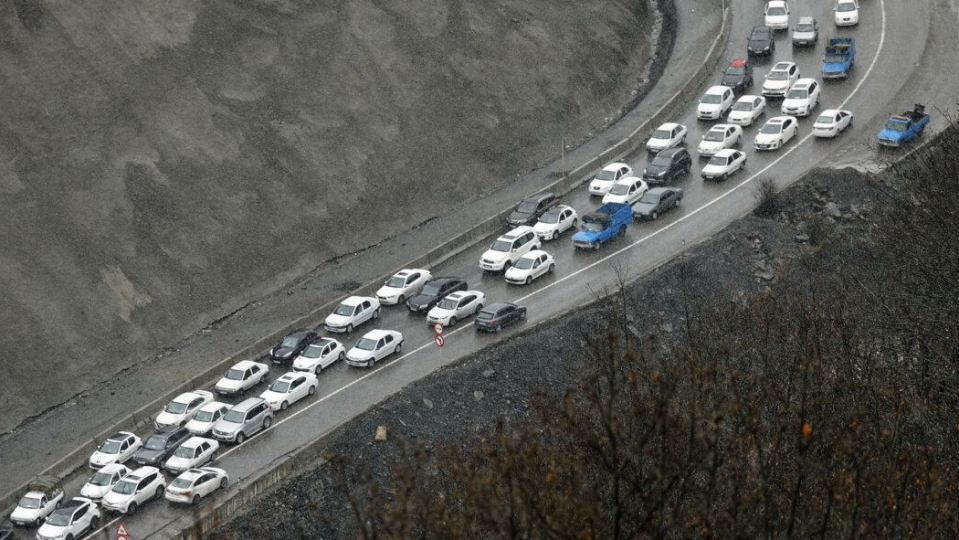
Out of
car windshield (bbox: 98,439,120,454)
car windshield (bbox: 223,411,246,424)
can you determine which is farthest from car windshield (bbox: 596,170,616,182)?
car windshield (bbox: 98,439,120,454)

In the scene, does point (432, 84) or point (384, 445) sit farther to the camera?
point (432, 84)

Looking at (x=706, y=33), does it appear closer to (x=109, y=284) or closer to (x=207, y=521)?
(x=109, y=284)

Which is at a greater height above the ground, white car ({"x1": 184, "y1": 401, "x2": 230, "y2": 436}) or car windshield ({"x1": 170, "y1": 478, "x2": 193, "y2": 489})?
car windshield ({"x1": 170, "y1": 478, "x2": 193, "y2": 489})

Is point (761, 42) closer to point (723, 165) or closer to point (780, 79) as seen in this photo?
point (780, 79)

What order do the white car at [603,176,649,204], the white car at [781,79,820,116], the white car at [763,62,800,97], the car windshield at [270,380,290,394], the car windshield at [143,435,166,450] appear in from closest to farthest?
the car windshield at [143,435,166,450]
the car windshield at [270,380,290,394]
the white car at [603,176,649,204]
the white car at [781,79,820,116]
the white car at [763,62,800,97]

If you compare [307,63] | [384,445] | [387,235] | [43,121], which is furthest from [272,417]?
[307,63]

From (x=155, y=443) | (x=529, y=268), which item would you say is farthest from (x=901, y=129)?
(x=155, y=443)

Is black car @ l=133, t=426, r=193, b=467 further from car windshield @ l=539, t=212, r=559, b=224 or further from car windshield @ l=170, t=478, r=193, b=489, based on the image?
car windshield @ l=539, t=212, r=559, b=224

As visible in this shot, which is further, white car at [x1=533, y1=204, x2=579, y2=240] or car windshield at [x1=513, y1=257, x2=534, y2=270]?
white car at [x1=533, y1=204, x2=579, y2=240]
